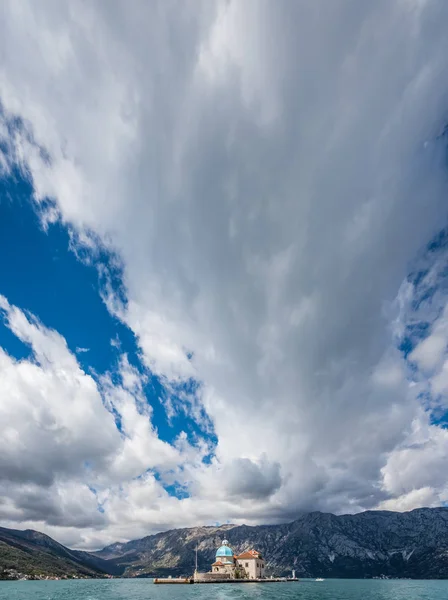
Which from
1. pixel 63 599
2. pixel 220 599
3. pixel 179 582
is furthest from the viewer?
pixel 179 582

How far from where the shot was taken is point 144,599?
300 feet

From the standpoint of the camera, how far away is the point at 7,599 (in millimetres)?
94250

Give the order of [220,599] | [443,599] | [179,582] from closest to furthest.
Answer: [220,599]
[443,599]
[179,582]

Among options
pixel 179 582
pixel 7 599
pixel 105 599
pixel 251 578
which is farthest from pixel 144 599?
pixel 251 578

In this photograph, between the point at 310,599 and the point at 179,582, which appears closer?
the point at 310,599

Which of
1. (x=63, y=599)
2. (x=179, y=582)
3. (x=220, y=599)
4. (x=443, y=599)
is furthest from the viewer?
(x=179, y=582)

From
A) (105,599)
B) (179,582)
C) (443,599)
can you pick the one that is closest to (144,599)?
(105,599)

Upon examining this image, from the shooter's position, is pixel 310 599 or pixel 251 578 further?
pixel 251 578

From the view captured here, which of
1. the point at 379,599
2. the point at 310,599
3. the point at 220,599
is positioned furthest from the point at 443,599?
the point at 220,599

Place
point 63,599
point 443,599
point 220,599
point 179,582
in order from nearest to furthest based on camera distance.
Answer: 1. point 220,599
2. point 63,599
3. point 443,599
4. point 179,582

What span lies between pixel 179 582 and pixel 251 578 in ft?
133

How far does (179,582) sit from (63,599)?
123 m

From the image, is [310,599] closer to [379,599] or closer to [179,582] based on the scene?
[379,599]

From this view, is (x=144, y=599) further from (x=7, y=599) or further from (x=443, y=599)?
(x=443, y=599)
